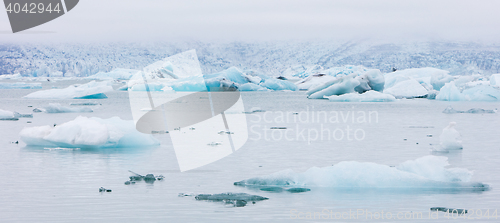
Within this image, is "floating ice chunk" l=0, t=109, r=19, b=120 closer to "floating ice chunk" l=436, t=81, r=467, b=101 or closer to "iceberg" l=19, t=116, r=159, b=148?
"iceberg" l=19, t=116, r=159, b=148

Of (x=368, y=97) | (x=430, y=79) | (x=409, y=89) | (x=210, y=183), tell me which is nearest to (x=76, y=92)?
(x=368, y=97)

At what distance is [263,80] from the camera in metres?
50.9

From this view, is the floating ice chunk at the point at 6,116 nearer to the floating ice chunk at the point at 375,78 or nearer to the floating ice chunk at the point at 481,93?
the floating ice chunk at the point at 375,78

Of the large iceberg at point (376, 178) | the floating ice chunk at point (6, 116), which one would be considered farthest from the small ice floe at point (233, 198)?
the floating ice chunk at point (6, 116)

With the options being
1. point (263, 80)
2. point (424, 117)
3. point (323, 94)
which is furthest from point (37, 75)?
point (424, 117)

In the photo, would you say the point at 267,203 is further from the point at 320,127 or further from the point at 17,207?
the point at 320,127

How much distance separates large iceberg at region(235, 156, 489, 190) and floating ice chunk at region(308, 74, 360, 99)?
2355 centimetres

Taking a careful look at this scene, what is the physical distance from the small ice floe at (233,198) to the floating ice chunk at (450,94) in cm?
2821

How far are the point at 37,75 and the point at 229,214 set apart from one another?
7829 cm

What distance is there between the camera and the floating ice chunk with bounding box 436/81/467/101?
3278 cm

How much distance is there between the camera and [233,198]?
6309 millimetres

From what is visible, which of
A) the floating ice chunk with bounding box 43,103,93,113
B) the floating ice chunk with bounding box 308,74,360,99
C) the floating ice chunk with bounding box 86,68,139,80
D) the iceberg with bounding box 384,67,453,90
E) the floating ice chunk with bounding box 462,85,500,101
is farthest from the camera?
the floating ice chunk with bounding box 86,68,139,80

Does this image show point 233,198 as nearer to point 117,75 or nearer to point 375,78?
point 375,78

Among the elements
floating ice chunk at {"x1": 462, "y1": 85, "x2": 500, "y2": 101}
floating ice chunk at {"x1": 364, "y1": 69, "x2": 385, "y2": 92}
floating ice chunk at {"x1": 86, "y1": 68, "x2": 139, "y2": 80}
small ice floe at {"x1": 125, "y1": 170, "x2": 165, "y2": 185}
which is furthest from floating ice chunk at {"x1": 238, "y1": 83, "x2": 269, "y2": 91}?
small ice floe at {"x1": 125, "y1": 170, "x2": 165, "y2": 185}
